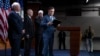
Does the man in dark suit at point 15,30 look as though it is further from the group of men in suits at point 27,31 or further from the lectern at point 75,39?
the lectern at point 75,39

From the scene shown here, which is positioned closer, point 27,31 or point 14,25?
point 14,25

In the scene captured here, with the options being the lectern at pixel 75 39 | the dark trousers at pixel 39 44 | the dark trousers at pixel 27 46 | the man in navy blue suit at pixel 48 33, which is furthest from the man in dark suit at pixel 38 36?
the lectern at pixel 75 39

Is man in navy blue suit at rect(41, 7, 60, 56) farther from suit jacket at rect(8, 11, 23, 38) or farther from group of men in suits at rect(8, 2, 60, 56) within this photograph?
suit jacket at rect(8, 11, 23, 38)

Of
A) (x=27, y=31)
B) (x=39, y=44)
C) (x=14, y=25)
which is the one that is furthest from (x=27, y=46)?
(x=14, y=25)

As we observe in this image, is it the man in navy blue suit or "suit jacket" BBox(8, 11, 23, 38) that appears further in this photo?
the man in navy blue suit

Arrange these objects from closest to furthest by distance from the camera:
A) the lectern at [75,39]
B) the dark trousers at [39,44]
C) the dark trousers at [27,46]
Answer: the lectern at [75,39], the dark trousers at [27,46], the dark trousers at [39,44]

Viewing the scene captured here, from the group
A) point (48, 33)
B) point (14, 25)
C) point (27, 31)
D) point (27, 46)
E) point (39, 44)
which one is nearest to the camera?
point (14, 25)

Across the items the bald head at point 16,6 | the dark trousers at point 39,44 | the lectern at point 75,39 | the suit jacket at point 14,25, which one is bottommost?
the dark trousers at point 39,44

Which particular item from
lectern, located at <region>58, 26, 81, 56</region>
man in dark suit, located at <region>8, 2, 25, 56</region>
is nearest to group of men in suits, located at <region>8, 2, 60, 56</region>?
man in dark suit, located at <region>8, 2, 25, 56</region>

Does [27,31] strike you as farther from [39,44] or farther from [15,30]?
[15,30]

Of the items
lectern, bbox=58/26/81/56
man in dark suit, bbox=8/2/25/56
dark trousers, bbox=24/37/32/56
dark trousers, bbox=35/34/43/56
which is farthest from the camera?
dark trousers, bbox=35/34/43/56

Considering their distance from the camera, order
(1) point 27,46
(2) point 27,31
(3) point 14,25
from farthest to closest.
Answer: (2) point 27,31, (1) point 27,46, (3) point 14,25

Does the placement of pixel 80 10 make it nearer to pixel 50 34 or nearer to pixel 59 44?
pixel 59 44

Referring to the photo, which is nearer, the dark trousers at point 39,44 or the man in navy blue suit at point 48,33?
the man in navy blue suit at point 48,33
